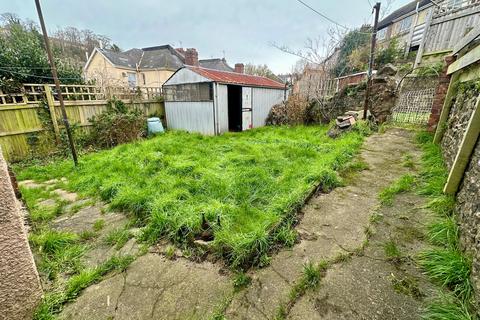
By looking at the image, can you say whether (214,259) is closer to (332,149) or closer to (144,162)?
(144,162)

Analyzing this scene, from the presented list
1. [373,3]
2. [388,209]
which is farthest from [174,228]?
[373,3]

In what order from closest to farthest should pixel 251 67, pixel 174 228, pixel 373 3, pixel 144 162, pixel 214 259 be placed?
pixel 214 259 → pixel 174 228 → pixel 144 162 → pixel 373 3 → pixel 251 67

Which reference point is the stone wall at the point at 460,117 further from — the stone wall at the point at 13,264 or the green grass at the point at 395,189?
the stone wall at the point at 13,264

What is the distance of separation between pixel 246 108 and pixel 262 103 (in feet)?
4.25

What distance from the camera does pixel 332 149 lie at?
15.6 ft

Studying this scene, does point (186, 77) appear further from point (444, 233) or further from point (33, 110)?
point (444, 233)

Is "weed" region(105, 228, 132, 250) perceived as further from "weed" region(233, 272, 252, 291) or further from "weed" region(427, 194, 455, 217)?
"weed" region(427, 194, 455, 217)

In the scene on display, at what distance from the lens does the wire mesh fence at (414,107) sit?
644 centimetres

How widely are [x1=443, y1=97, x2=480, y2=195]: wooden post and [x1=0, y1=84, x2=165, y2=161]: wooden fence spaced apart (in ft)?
29.1

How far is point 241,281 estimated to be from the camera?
5.57 feet

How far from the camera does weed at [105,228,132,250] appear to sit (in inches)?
90.1


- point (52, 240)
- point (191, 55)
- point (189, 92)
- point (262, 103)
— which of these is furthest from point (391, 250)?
point (191, 55)

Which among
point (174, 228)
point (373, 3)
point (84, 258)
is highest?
point (373, 3)

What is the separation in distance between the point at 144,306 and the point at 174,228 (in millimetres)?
862
